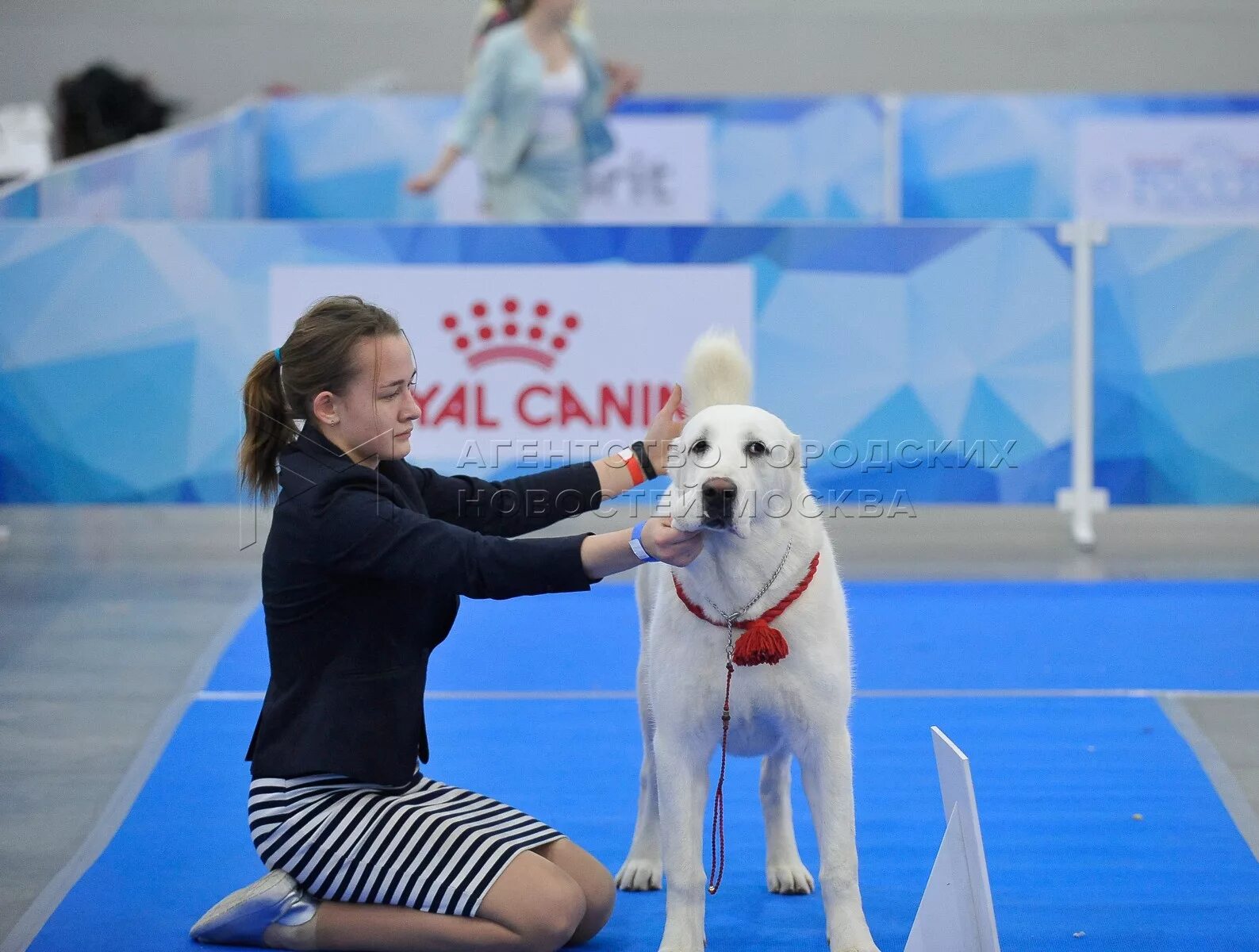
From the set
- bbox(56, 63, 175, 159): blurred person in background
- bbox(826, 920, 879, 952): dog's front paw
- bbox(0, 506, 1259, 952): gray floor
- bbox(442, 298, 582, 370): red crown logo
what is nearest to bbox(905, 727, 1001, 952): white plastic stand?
bbox(826, 920, 879, 952): dog's front paw

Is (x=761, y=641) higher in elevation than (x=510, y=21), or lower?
lower

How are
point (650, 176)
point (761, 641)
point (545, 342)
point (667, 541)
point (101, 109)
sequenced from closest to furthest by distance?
point (667, 541) < point (761, 641) < point (545, 342) < point (650, 176) < point (101, 109)

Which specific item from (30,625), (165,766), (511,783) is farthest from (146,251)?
(511,783)

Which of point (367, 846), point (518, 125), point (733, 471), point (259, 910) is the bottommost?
point (259, 910)

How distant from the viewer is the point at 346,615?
245 cm

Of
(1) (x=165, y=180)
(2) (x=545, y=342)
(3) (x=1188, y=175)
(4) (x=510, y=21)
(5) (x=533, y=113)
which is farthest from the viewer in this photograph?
(3) (x=1188, y=175)

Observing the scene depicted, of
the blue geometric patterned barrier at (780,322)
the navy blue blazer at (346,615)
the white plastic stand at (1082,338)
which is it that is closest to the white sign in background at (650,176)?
the blue geometric patterned barrier at (780,322)

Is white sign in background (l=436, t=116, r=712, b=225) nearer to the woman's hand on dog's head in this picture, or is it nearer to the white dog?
the white dog

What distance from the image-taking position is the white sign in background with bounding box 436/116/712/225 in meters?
10.2

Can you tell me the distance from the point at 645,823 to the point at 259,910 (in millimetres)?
752

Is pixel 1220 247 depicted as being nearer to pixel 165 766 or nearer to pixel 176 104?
pixel 165 766

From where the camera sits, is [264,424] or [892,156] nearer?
[264,424]

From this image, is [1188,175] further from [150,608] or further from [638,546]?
[638,546]

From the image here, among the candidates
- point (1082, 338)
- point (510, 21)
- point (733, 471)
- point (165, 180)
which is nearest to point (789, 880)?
point (733, 471)
